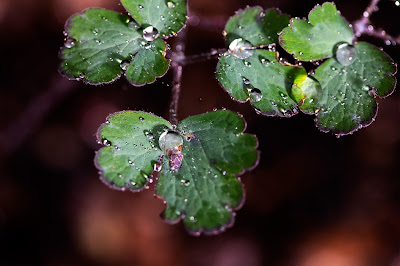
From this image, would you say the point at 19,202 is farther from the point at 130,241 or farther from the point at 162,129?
the point at 162,129

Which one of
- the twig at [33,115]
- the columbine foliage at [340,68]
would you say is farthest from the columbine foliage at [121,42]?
the twig at [33,115]

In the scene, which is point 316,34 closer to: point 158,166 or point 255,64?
point 255,64

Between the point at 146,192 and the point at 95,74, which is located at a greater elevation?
the point at 95,74

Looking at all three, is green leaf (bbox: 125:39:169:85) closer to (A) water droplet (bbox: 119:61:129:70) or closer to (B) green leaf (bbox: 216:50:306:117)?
(A) water droplet (bbox: 119:61:129:70)

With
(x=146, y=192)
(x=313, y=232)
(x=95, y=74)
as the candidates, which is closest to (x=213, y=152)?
(x=95, y=74)

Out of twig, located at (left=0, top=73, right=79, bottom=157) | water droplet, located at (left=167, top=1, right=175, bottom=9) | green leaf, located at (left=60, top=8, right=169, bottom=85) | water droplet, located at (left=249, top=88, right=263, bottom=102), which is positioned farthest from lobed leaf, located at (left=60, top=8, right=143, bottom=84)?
twig, located at (left=0, top=73, right=79, bottom=157)

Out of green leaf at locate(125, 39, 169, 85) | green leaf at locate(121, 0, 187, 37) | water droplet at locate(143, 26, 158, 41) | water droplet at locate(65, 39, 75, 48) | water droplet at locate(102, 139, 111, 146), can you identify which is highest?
green leaf at locate(121, 0, 187, 37)
